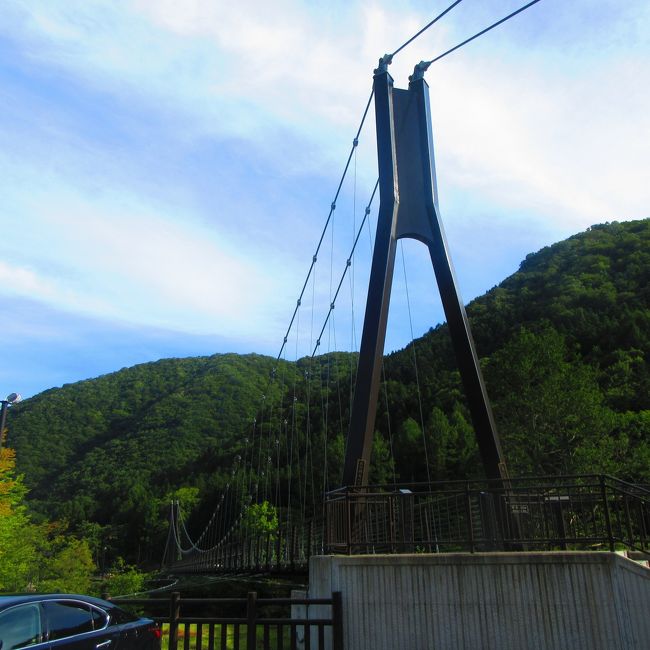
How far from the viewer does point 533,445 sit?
817 inches

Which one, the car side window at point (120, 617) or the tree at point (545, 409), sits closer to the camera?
the car side window at point (120, 617)

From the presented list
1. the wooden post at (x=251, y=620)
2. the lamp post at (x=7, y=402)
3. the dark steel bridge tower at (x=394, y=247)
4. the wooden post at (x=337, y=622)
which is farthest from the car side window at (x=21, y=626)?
the lamp post at (x=7, y=402)

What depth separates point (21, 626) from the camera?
14.9ft

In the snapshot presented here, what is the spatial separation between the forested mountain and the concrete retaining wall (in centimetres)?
1091

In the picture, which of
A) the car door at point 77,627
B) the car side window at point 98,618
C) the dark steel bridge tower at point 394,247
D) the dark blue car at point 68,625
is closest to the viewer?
the dark blue car at point 68,625

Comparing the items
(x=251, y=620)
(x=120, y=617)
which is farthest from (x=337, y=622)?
(x=120, y=617)

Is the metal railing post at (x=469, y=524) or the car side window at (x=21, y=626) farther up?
the metal railing post at (x=469, y=524)

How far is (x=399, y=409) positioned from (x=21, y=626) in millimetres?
37155

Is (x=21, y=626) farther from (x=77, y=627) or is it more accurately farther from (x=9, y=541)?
(x=9, y=541)

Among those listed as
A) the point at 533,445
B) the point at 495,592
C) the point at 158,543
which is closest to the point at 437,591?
the point at 495,592

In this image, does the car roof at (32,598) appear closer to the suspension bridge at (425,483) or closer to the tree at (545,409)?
the suspension bridge at (425,483)

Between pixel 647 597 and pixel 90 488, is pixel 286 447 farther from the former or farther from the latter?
pixel 90 488

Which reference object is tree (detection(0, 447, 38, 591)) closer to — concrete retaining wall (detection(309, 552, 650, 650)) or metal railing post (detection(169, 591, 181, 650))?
metal railing post (detection(169, 591, 181, 650))

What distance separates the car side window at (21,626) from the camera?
4391 millimetres
